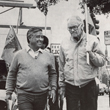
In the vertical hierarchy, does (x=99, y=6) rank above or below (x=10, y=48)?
above

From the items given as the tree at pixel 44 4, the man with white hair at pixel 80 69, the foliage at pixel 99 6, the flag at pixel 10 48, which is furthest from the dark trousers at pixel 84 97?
the tree at pixel 44 4

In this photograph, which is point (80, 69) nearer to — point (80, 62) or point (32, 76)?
point (80, 62)

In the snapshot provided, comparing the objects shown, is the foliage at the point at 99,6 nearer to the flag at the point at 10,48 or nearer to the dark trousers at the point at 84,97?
the flag at the point at 10,48

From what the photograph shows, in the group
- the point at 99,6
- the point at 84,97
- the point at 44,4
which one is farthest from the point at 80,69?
the point at 44,4

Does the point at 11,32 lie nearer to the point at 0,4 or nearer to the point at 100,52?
the point at 0,4

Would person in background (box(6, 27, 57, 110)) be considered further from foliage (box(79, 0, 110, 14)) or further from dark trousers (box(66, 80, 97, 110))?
foliage (box(79, 0, 110, 14))

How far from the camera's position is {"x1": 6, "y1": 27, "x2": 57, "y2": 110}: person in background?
522 cm

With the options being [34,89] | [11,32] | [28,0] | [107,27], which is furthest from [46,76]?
[28,0]

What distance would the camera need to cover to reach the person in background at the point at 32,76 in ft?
17.1

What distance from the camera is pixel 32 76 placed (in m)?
5.23

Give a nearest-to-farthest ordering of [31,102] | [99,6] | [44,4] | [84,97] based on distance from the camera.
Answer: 1. [31,102]
2. [84,97]
3. [99,6]
4. [44,4]

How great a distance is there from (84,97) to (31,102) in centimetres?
78

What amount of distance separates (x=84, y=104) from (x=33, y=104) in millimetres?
753

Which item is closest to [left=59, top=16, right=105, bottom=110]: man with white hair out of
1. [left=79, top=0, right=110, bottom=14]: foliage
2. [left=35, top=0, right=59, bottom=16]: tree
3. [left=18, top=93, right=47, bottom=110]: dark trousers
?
[left=18, top=93, right=47, bottom=110]: dark trousers
